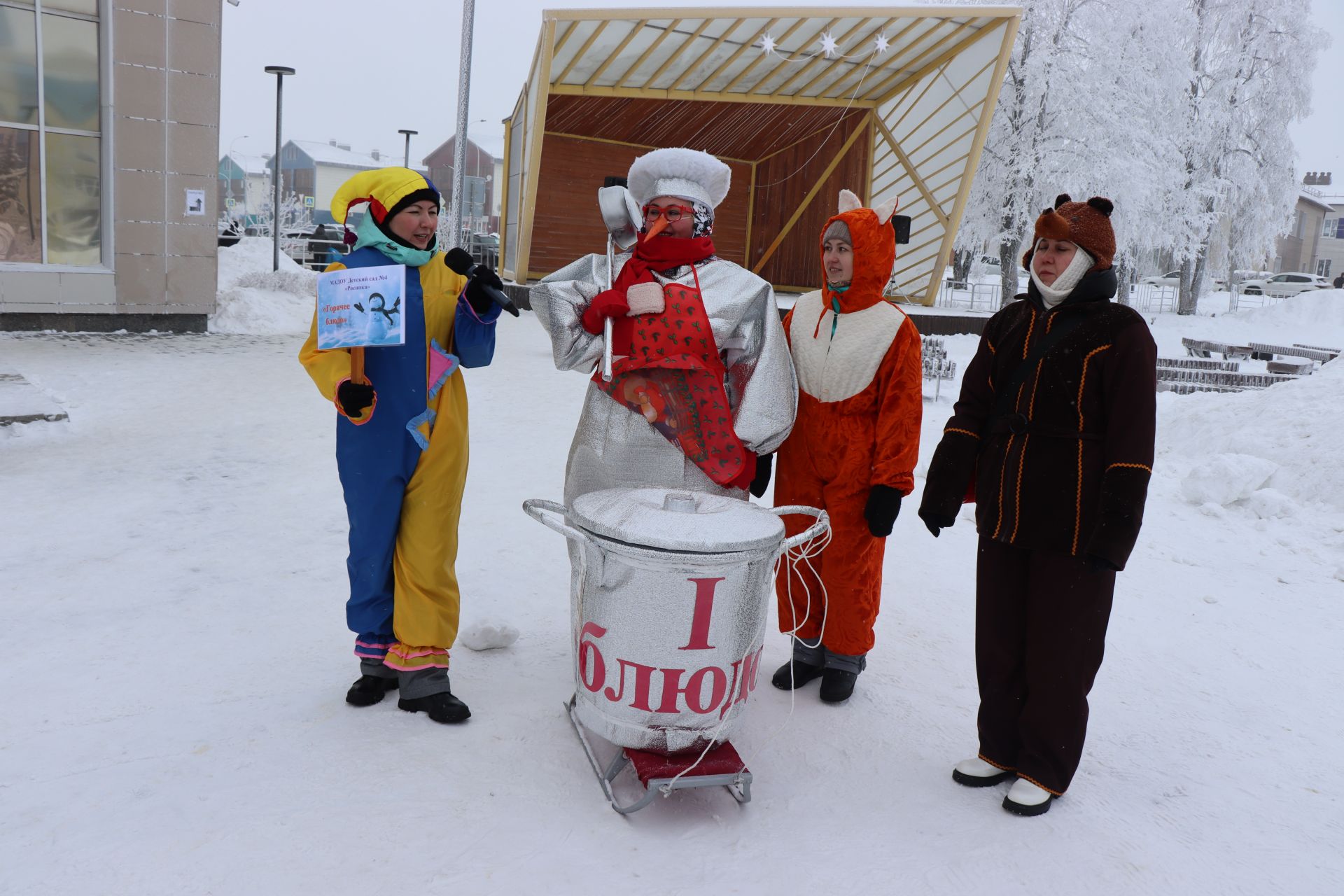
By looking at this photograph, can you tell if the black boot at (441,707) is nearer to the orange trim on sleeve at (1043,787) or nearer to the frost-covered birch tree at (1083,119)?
the orange trim on sleeve at (1043,787)

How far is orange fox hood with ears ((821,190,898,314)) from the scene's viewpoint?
274cm

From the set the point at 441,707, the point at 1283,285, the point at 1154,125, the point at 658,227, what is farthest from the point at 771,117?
Answer: the point at 1283,285

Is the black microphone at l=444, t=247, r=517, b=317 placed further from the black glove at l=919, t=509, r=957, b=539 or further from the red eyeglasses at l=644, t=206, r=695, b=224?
the black glove at l=919, t=509, r=957, b=539

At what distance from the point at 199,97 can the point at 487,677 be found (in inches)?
366

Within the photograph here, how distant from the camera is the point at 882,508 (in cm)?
262

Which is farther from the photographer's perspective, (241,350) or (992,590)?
(241,350)

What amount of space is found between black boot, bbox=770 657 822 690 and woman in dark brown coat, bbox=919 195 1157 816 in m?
0.60

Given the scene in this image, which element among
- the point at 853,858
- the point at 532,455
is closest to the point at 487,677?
the point at 853,858

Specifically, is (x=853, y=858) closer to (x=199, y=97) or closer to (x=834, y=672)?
(x=834, y=672)

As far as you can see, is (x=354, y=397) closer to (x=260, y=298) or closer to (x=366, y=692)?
(x=366, y=692)

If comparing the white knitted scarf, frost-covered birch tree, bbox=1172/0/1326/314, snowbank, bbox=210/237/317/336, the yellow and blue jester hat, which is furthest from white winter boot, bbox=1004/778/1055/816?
frost-covered birch tree, bbox=1172/0/1326/314

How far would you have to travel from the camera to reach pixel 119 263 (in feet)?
31.9

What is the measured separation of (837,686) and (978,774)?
0.52 meters

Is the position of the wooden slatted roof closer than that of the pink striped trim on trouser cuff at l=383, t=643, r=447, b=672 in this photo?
No
